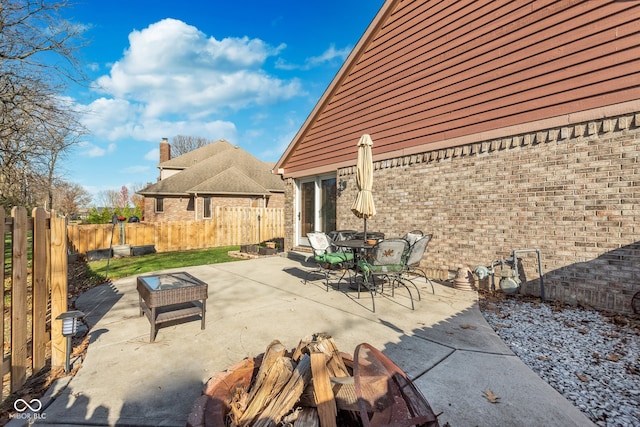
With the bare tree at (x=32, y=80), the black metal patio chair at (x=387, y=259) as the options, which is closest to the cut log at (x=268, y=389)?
the black metal patio chair at (x=387, y=259)

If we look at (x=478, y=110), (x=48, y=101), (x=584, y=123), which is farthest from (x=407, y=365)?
(x=48, y=101)

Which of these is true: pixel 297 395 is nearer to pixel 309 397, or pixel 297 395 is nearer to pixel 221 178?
pixel 309 397

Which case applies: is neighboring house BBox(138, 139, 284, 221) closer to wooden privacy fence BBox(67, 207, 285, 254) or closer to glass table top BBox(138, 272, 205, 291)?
wooden privacy fence BBox(67, 207, 285, 254)

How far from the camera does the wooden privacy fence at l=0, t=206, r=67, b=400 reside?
8.00ft

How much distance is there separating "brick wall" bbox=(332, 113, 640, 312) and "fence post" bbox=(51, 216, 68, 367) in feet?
21.1

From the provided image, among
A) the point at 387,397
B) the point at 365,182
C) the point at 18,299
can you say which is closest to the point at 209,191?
the point at 365,182

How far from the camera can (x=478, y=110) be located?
19.7ft

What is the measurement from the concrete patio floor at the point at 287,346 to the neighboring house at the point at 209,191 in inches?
565

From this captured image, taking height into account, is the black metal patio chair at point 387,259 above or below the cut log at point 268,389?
above

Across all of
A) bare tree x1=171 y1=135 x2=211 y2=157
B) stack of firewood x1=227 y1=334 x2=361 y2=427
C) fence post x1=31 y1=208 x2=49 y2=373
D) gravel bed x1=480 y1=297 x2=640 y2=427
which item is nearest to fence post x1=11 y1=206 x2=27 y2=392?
fence post x1=31 y1=208 x2=49 y2=373

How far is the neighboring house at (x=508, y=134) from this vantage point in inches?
176

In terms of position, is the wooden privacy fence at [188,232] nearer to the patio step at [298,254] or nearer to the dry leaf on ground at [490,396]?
the patio step at [298,254]

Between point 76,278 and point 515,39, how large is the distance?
11.3 m

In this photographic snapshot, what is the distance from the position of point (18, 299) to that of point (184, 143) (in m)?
45.7
